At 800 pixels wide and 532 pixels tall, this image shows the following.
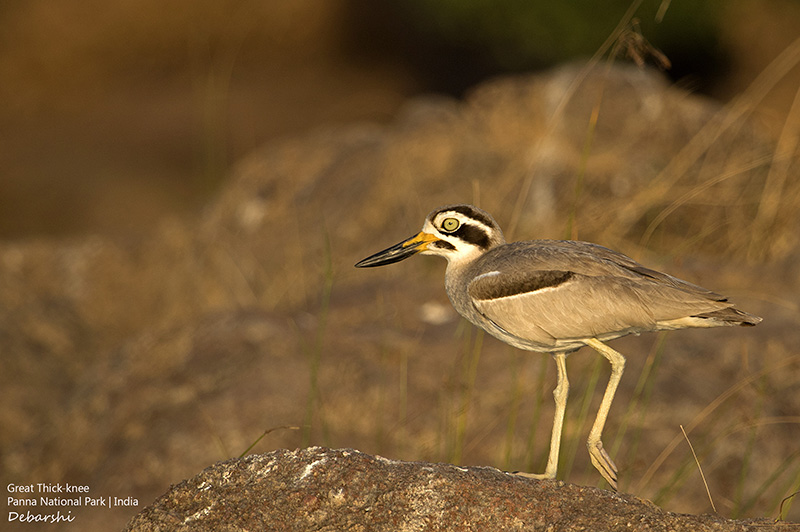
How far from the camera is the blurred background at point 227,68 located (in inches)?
864

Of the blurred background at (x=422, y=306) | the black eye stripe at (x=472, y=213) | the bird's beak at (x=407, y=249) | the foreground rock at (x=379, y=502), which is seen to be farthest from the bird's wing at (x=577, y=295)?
the blurred background at (x=422, y=306)

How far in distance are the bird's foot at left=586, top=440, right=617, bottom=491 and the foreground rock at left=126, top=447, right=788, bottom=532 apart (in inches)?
19.6

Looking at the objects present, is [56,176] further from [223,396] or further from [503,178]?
[223,396]

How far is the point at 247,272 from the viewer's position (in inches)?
410

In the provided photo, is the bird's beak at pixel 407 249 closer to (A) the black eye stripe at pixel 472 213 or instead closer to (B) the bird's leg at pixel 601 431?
(A) the black eye stripe at pixel 472 213

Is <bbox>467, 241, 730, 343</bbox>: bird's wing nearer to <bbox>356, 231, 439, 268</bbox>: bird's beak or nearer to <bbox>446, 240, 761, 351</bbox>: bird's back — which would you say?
<bbox>446, 240, 761, 351</bbox>: bird's back

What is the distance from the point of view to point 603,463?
4.20 meters

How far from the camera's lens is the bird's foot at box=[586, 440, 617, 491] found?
4149 mm

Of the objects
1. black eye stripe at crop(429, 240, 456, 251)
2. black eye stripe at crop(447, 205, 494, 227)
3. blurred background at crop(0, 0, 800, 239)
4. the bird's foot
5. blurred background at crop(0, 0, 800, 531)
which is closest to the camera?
the bird's foot

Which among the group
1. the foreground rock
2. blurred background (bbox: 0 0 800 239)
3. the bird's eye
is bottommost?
the foreground rock

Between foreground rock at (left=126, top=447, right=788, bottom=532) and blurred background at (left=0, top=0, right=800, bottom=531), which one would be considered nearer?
foreground rock at (left=126, top=447, right=788, bottom=532)

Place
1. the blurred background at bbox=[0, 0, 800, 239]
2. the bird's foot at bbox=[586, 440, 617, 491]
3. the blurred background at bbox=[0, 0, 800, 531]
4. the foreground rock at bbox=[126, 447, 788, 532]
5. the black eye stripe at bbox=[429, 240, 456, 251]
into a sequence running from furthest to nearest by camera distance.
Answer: the blurred background at bbox=[0, 0, 800, 239], the blurred background at bbox=[0, 0, 800, 531], the black eye stripe at bbox=[429, 240, 456, 251], the bird's foot at bbox=[586, 440, 617, 491], the foreground rock at bbox=[126, 447, 788, 532]

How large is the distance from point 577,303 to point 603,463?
0.71 meters

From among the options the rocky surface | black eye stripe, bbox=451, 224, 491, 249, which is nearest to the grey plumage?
black eye stripe, bbox=451, 224, 491, 249
